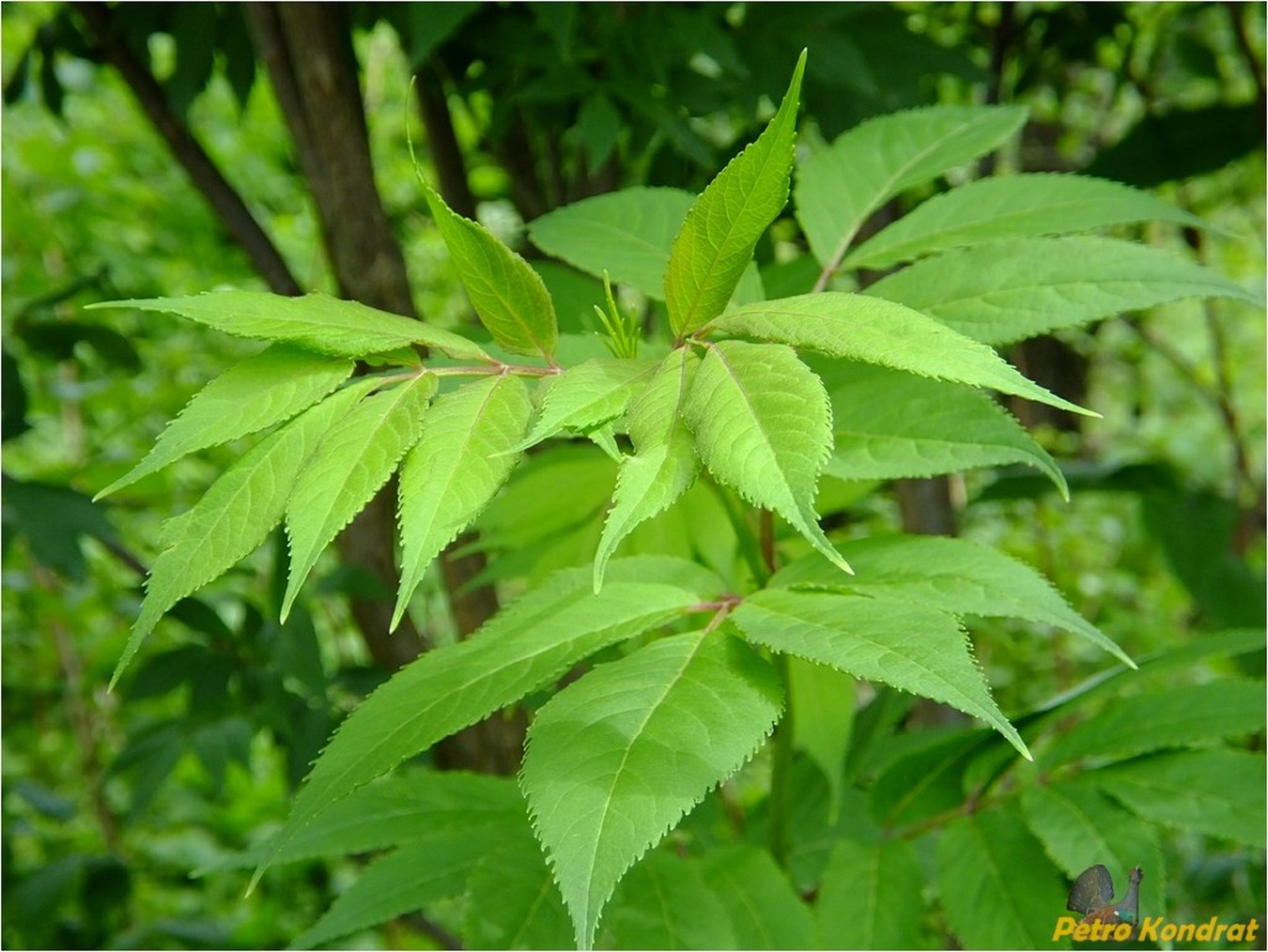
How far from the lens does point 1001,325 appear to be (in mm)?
586

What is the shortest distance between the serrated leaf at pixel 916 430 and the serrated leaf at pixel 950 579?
0.04m

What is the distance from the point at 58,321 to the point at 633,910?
946mm

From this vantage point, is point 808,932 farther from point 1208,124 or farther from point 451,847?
point 1208,124

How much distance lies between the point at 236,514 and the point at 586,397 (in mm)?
146

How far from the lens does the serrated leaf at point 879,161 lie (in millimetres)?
689

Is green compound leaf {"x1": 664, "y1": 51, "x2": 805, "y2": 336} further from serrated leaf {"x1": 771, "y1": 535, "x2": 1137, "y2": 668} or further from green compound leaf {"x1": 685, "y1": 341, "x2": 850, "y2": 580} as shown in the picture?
serrated leaf {"x1": 771, "y1": 535, "x2": 1137, "y2": 668}

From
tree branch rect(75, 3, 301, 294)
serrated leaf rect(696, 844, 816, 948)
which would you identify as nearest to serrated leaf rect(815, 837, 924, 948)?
serrated leaf rect(696, 844, 816, 948)

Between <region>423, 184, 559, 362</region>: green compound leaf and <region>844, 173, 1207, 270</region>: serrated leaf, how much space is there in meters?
0.22

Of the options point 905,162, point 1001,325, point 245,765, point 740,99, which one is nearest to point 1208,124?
point 740,99

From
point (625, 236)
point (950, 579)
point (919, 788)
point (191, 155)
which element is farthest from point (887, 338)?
point (191, 155)

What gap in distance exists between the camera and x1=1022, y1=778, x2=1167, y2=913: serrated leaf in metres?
0.63

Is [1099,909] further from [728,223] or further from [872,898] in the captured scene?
[728,223]

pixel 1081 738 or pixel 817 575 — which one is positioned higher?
pixel 817 575

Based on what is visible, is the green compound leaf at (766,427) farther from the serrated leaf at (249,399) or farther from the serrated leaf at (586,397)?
the serrated leaf at (249,399)
